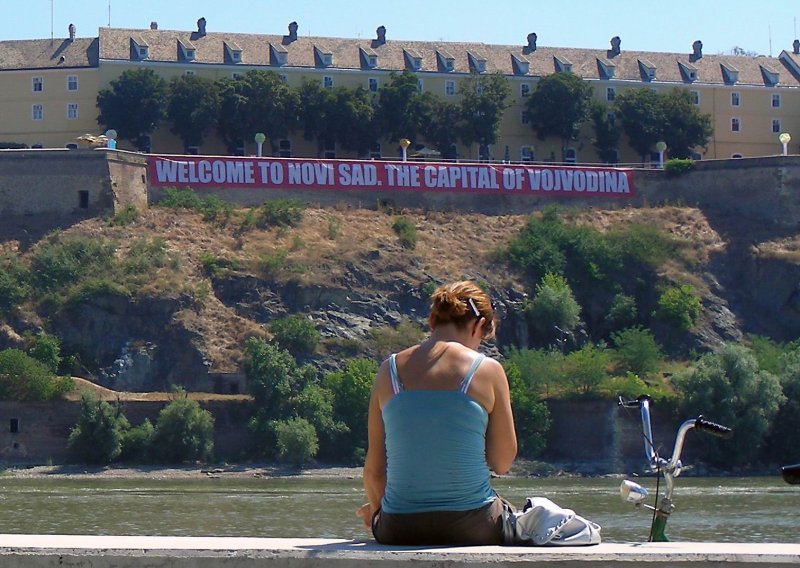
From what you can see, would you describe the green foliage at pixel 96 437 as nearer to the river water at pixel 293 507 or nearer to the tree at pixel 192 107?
the river water at pixel 293 507

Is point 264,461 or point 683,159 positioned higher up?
point 683,159

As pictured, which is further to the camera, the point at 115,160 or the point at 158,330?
the point at 115,160

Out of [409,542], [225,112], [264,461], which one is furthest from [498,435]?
[225,112]

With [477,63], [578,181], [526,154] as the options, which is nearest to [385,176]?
[578,181]

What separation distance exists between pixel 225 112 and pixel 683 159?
1987 centimetres

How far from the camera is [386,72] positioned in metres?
77.0

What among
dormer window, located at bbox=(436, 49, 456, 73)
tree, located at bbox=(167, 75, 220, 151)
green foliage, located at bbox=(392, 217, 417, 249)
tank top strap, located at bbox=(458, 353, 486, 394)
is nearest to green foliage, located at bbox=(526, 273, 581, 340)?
green foliage, located at bbox=(392, 217, 417, 249)

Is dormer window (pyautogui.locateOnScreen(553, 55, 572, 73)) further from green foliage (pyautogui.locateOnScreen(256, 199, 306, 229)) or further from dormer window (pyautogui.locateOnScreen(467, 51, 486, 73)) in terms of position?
green foliage (pyautogui.locateOnScreen(256, 199, 306, 229))

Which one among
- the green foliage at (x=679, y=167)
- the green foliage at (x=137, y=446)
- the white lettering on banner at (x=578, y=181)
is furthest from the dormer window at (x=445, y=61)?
the green foliage at (x=137, y=446)

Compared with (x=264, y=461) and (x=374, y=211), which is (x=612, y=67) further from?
(x=264, y=461)

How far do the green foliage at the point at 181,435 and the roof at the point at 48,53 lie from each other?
25.0m

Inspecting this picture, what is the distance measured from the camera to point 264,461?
53.9 meters

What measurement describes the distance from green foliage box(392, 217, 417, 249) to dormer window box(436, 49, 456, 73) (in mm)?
14425

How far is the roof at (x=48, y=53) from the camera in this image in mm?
73938
